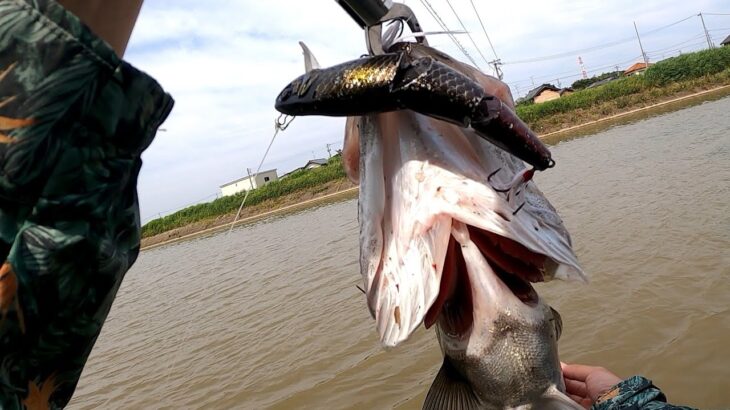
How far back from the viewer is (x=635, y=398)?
5.48 feet

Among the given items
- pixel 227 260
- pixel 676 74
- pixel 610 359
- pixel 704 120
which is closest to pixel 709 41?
pixel 676 74

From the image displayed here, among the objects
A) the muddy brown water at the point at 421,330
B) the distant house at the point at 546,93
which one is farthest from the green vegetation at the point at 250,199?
the distant house at the point at 546,93

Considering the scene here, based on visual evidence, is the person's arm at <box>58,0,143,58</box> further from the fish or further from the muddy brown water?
the muddy brown water

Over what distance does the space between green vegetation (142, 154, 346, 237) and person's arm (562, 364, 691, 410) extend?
113 ft

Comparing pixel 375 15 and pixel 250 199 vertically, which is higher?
pixel 250 199

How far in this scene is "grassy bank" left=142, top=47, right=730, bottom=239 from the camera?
3259cm

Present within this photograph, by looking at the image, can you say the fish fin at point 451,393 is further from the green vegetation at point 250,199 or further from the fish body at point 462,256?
the green vegetation at point 250,199

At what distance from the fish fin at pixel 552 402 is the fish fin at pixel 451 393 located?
0.17 metres

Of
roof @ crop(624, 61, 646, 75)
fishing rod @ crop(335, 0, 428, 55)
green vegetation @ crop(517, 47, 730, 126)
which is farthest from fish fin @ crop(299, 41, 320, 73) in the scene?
roof @ crop(624, 61, 646, 75)

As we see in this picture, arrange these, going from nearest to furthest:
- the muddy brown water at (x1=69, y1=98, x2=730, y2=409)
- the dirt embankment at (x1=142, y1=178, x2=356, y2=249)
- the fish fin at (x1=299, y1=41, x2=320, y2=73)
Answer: the fish fin at (x1=299, y1=41, x2=320, y2=73) → the muddy brown water at (x1=69, y1=98, x2=730, y2=409) → the dirt embankment at (x1=142, y1=178, x2=356, y2=249)

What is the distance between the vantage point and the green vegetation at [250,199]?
125ft

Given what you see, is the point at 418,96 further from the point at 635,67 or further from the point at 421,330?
the point at 635,67

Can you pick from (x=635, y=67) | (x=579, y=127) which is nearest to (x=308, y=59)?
(x=579, y=127)

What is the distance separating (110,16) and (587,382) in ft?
7.12
